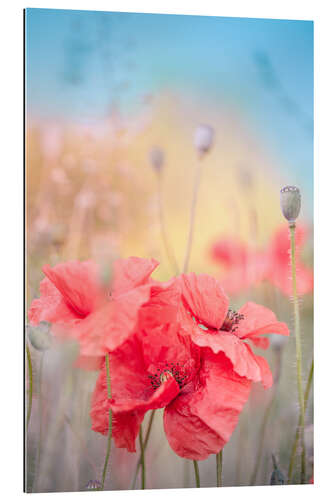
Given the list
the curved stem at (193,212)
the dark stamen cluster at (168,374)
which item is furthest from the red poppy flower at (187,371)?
the curved stem at (193,212)

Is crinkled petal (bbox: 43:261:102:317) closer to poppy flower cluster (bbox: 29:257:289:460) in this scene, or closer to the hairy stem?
poppy flower cluster (bbox: 29:257:289:460)

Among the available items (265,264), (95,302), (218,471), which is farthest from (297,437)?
(95,302)

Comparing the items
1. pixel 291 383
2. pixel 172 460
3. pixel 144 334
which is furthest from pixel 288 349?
pixel 144 334

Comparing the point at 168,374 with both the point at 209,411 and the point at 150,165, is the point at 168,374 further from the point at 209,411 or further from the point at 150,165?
the point at 150,165

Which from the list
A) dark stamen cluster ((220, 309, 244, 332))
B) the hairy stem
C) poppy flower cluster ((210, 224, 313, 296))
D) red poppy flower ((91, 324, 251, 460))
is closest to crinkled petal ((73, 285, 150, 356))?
red poppy flower ((91, 324, 251, 460))

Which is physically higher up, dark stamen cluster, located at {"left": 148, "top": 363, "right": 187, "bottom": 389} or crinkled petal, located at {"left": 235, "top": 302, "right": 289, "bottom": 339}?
crinkled petal, located at {"left": 235, "top": 302, "right": 289, "bottom": 339}
